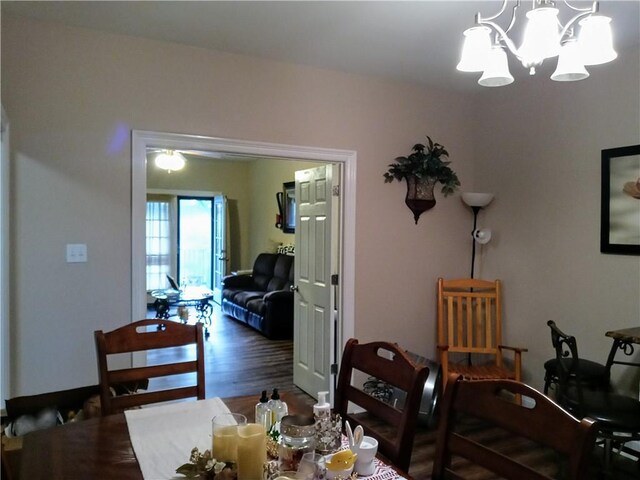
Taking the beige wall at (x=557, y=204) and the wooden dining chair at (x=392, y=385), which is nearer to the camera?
the wooden dining chair at (x=392, y=385)


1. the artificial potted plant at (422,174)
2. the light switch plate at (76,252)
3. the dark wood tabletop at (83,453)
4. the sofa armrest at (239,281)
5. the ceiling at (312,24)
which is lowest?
the sofa armrest at (239,281)

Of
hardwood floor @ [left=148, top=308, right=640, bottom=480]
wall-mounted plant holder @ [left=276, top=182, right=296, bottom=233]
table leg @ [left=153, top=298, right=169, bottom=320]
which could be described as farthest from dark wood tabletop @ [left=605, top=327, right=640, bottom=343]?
table leg @ [left=153, top=298, right=169, bottom=320]

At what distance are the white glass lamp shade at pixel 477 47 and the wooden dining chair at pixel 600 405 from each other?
155 cm

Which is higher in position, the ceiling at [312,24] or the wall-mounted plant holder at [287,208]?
the ceiling at [312,24]

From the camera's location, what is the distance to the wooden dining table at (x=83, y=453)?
1292mm

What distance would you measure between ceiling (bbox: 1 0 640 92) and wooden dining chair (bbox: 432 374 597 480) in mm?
1911

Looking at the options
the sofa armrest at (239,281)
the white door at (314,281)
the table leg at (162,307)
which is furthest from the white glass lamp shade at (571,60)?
the sofa armrest at (239,281)

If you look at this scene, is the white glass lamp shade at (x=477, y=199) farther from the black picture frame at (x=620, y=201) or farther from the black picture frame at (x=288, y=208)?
the black picture frame at (x=288, y=208)

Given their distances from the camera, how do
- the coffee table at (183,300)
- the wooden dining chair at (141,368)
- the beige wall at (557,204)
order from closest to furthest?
the wooden dining chair at (141,368)
the beige wall at (557,204)
the coffee table at (183,300)

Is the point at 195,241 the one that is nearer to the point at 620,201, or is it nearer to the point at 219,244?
the point at 219,244

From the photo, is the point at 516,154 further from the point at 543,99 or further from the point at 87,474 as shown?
the point at 87,474

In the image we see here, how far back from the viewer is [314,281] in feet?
12.7

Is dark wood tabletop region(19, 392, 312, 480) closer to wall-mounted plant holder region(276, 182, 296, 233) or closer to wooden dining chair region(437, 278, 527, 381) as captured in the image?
wooden dining chair region(437, 278, 527, 381)

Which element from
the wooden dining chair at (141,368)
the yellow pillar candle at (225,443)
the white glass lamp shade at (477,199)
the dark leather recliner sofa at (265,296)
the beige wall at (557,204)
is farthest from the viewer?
the dark leather recliner sofa at (265,296)
